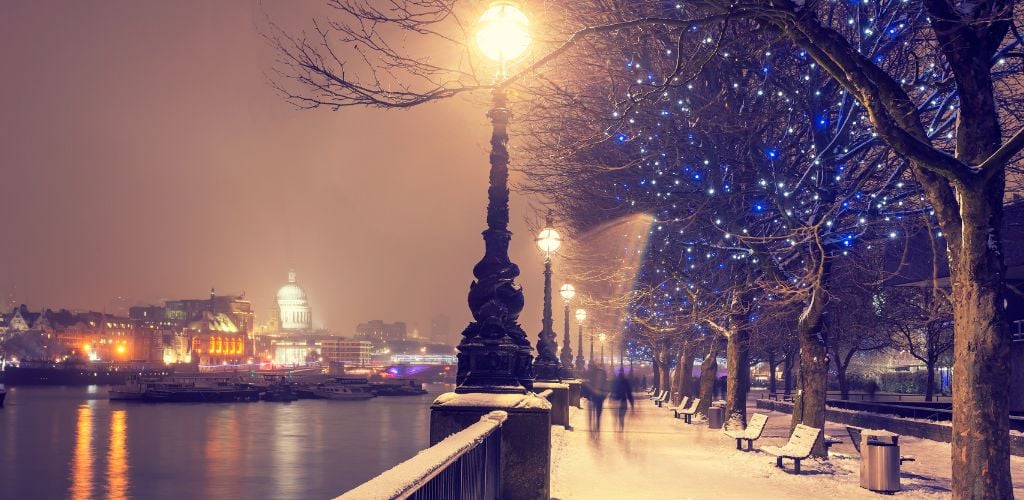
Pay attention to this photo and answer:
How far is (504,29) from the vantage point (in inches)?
382

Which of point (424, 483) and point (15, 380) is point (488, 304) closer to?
point (424, 483)

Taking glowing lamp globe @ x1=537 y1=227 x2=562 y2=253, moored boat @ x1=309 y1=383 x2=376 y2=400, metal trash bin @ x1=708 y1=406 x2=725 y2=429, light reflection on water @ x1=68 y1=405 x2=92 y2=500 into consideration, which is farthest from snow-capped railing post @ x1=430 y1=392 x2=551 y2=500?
moored boat @ x1=309 y1=383 x2=376 y2=400

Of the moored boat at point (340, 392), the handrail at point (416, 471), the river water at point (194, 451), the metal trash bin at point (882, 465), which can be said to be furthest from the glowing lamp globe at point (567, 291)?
the moored boat at point (340, 392)

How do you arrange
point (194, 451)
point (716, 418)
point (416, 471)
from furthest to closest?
point (194, 451) → point (716, 418) → point (416, 471)

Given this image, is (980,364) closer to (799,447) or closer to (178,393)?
(799,447)

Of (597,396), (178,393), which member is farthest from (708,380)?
(178,393)

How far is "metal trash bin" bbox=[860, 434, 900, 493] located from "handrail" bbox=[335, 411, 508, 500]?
8271 millimetres

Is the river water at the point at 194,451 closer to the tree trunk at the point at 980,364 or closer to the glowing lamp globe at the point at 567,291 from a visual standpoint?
the glowing lamp globe at the point at 567,291

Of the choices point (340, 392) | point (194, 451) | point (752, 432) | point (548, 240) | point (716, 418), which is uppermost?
point (548, 240)

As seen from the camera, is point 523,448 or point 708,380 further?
point 708,380

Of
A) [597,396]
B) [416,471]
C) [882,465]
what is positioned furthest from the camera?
[597,396]

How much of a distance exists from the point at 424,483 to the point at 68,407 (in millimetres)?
125284

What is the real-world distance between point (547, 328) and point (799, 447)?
16826 millimetres

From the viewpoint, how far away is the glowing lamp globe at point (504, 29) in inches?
380
